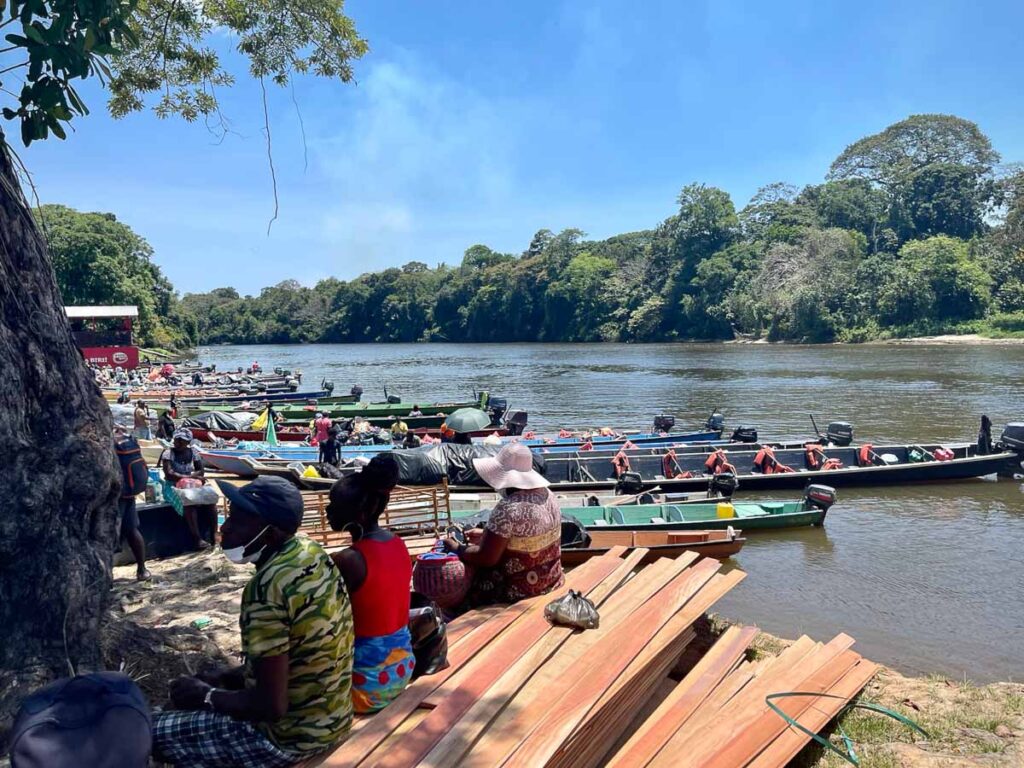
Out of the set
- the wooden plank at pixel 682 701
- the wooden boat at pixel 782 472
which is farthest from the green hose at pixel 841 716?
the wooden boat at pixel 782 472

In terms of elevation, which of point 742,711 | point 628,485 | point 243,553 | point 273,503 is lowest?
point 628,485

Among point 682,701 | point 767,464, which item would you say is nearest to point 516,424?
point 767,464

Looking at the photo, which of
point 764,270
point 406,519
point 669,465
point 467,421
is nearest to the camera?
point 406,519

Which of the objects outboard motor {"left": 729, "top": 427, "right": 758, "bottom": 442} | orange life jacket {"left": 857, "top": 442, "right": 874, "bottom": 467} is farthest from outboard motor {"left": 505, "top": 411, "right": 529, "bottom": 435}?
orange life jacket {"left": 857, "top": 442, "right": 874, "bottom": 467}

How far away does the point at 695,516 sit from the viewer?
12.0 m

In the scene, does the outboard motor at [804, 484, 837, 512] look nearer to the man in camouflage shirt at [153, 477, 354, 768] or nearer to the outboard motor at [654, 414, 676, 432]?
the outboard motor at [654, 414, 676, 432]

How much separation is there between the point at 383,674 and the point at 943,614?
890cm

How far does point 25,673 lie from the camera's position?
4023 mm

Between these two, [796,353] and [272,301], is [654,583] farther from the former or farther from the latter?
[272,301]

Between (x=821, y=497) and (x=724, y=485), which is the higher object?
(x=724, y=485)

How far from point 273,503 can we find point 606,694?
6.33 ft

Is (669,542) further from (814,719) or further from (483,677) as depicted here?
(483,677)

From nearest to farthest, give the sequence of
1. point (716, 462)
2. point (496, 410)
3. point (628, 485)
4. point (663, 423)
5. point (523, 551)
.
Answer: point (523, 551), point (628, 485), point (716, 462), point (663, 423), point (496, 410)

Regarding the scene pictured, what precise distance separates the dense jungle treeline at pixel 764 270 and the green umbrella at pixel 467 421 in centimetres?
4968
